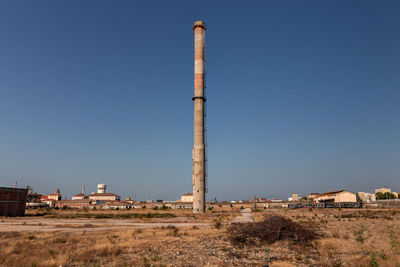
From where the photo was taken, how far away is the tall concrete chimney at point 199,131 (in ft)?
171

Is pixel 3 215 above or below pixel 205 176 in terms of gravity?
below

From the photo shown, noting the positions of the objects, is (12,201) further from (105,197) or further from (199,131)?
(105,197)

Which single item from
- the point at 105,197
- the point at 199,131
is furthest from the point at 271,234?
the point at 105,197

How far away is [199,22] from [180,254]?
56.1 m

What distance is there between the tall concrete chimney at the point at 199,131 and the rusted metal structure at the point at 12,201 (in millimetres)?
31223

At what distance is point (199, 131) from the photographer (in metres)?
53.6

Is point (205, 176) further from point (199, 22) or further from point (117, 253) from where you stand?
point (117, 253)

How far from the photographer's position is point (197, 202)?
171ft

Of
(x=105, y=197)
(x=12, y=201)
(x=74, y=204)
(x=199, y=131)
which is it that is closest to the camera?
(x=12, y=201)

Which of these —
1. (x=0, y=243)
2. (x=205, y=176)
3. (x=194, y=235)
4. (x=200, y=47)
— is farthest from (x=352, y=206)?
(x=0, y=243)

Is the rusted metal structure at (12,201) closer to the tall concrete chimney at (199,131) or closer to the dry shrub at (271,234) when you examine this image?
the tall concrete chimney at (199,131)

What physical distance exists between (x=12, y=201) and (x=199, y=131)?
116ft

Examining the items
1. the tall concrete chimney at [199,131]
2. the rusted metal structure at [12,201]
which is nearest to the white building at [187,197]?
the tall concrete chimney at [199,131]

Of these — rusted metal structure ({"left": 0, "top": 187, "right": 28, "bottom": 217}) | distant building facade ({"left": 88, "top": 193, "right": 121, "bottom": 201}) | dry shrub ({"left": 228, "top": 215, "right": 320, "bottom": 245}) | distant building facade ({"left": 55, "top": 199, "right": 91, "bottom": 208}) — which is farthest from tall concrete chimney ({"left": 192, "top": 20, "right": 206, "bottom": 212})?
distant building facade ({"left": 88, "top": 193, "right": 121, "bottom": 201})
